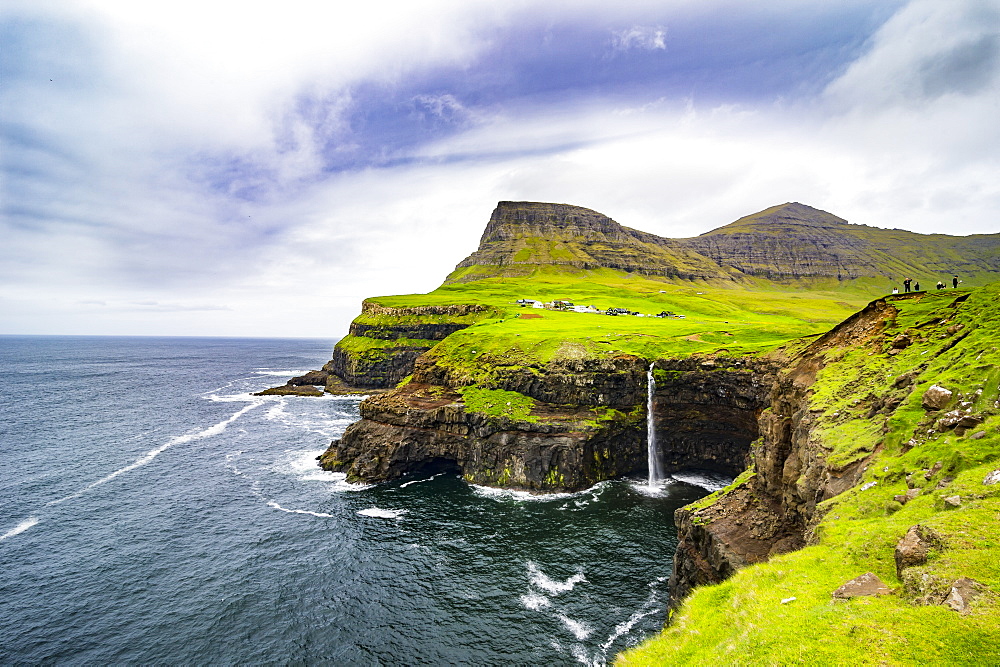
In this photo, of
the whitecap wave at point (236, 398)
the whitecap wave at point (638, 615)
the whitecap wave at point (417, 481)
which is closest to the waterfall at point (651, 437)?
the whitecap wave at point (638, 615)

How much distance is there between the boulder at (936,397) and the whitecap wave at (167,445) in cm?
8677

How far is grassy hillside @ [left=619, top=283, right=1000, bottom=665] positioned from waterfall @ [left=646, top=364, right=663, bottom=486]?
40820 millimetres

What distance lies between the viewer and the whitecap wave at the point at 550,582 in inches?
1485

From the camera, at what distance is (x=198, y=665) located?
29609 millimetres

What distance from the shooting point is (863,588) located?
13.2 meters

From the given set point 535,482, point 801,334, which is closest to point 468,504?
point 535,482

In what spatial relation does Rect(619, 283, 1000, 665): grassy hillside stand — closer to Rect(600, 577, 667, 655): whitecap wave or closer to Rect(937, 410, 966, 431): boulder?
Rect(937, 410, 966, 431): boulder

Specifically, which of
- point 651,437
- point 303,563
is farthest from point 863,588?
point 651,437

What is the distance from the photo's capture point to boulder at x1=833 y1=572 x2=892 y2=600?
1282 cm

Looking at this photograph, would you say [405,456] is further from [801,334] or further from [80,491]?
[801,334]

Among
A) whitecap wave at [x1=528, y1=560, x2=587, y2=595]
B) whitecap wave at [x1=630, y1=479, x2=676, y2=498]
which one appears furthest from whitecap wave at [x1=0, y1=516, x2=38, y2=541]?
whitecap wave at [x1=630, y1=479, x2=676, y2=498]

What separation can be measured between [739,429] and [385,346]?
4176 inches

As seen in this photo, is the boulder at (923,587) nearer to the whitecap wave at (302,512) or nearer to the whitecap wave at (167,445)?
the whitecap wave at (302,512)

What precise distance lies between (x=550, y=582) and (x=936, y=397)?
3170 centimetres
